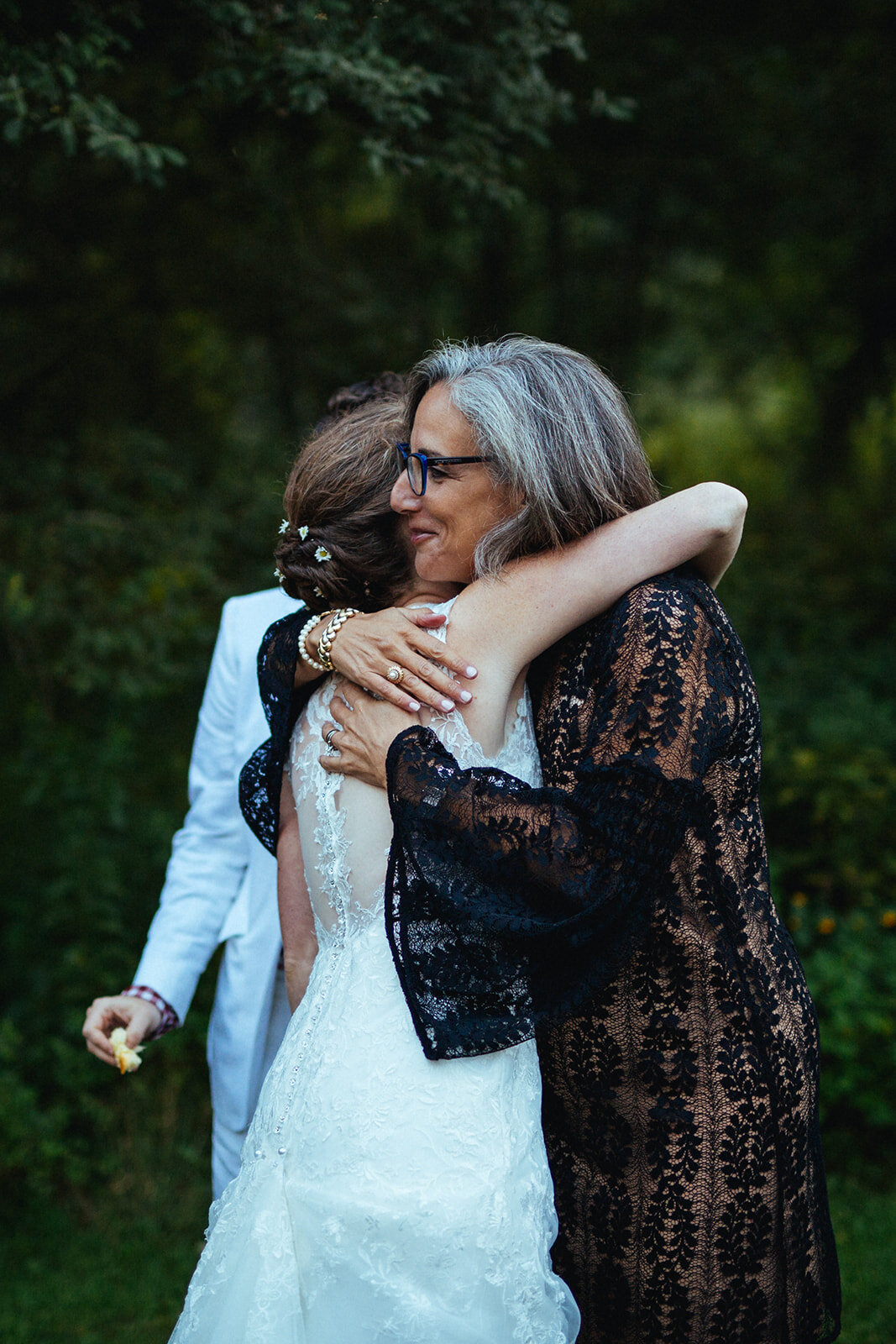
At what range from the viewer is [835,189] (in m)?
5.82

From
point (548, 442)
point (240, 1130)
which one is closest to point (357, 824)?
point (548, 442)

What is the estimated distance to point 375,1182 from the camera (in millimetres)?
1590

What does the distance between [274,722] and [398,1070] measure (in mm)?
637

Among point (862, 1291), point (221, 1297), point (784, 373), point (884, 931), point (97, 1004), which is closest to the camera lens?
point (221, 1297)

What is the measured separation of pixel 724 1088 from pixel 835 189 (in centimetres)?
536

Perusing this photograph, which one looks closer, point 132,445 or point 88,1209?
point 88,1209

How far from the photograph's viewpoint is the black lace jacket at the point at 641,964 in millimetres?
1611

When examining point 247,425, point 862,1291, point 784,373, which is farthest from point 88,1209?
point 784,373

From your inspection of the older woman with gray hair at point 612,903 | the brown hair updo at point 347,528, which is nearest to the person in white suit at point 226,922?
the brown hair updo at point 347,528

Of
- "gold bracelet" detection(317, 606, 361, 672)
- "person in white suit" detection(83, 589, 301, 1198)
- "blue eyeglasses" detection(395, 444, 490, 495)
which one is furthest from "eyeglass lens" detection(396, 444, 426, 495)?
"person in white suit" detection(83, 589, 301, 1198)

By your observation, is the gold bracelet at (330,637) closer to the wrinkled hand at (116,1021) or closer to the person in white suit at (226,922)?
the person in white suit at (226,922)

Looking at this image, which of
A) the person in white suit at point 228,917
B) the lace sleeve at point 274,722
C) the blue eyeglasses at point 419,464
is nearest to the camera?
the blue eyeglasses at point 419,464

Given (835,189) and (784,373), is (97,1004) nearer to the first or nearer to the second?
(835,189)

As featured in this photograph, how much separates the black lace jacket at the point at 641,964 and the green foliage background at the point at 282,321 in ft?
4.74
